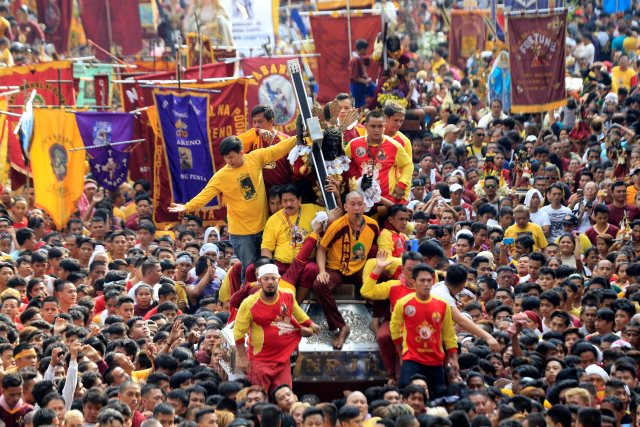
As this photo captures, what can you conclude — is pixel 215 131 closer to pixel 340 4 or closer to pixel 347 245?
pixel 347 245

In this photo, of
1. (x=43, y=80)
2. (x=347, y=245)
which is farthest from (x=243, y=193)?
(x=43, y=80)

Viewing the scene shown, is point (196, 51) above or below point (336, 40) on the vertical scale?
below

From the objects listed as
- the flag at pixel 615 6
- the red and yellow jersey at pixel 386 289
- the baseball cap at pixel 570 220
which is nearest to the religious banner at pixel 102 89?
the baseball cap at pixel 570 220

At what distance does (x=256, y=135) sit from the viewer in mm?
15680

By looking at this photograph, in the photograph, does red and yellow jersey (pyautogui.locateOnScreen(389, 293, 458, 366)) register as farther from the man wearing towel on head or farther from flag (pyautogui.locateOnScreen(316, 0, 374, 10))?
flag (pyautogui.locateOnScreen(316, 0, 374, 10))

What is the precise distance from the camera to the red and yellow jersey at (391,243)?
14.4 metres

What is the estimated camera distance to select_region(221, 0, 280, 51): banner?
27.8m

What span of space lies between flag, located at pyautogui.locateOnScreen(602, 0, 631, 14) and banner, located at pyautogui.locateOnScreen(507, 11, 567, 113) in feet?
34.3

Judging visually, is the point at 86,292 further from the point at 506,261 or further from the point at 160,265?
the point at 506,261

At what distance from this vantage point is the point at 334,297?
14562mm

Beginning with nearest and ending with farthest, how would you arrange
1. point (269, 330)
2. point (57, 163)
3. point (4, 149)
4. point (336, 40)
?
1. point (269, 330)
2. point (57, 163)
3. point (4, 149)
4. point (336, 40)

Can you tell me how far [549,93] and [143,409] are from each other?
1161cm

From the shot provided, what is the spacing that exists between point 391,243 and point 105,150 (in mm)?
8199

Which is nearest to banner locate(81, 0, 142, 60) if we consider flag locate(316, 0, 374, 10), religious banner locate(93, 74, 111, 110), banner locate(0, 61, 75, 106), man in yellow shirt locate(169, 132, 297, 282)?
flag locate(316, 0, 374, 10)
